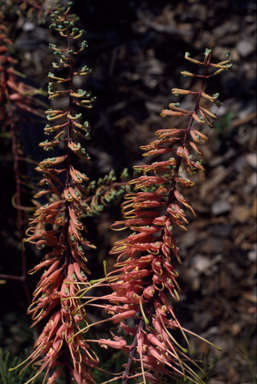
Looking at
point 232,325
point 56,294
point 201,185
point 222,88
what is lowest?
point 232,325

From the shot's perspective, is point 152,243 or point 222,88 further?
point 222,88

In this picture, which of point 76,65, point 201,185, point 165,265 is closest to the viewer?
point 165,265

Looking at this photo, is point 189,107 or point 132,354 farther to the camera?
point 189,107

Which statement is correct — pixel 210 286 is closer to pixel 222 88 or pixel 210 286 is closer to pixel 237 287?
pixel 237 287

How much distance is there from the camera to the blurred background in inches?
49.3

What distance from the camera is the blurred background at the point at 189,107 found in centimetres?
125

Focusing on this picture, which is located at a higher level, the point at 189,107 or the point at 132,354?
the point at 132,354

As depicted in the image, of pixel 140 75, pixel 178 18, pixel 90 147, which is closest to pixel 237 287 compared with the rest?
pixel 90 147

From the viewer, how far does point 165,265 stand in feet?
1.30

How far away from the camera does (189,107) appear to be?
1.44m

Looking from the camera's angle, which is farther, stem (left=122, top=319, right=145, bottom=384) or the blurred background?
the blurred background

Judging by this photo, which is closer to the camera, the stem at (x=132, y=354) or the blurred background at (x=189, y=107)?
the stem at (x=132, y=354)

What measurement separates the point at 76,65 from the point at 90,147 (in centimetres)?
31

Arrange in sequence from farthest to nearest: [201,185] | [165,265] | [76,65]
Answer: [201,185], [76,65], [165,265]
